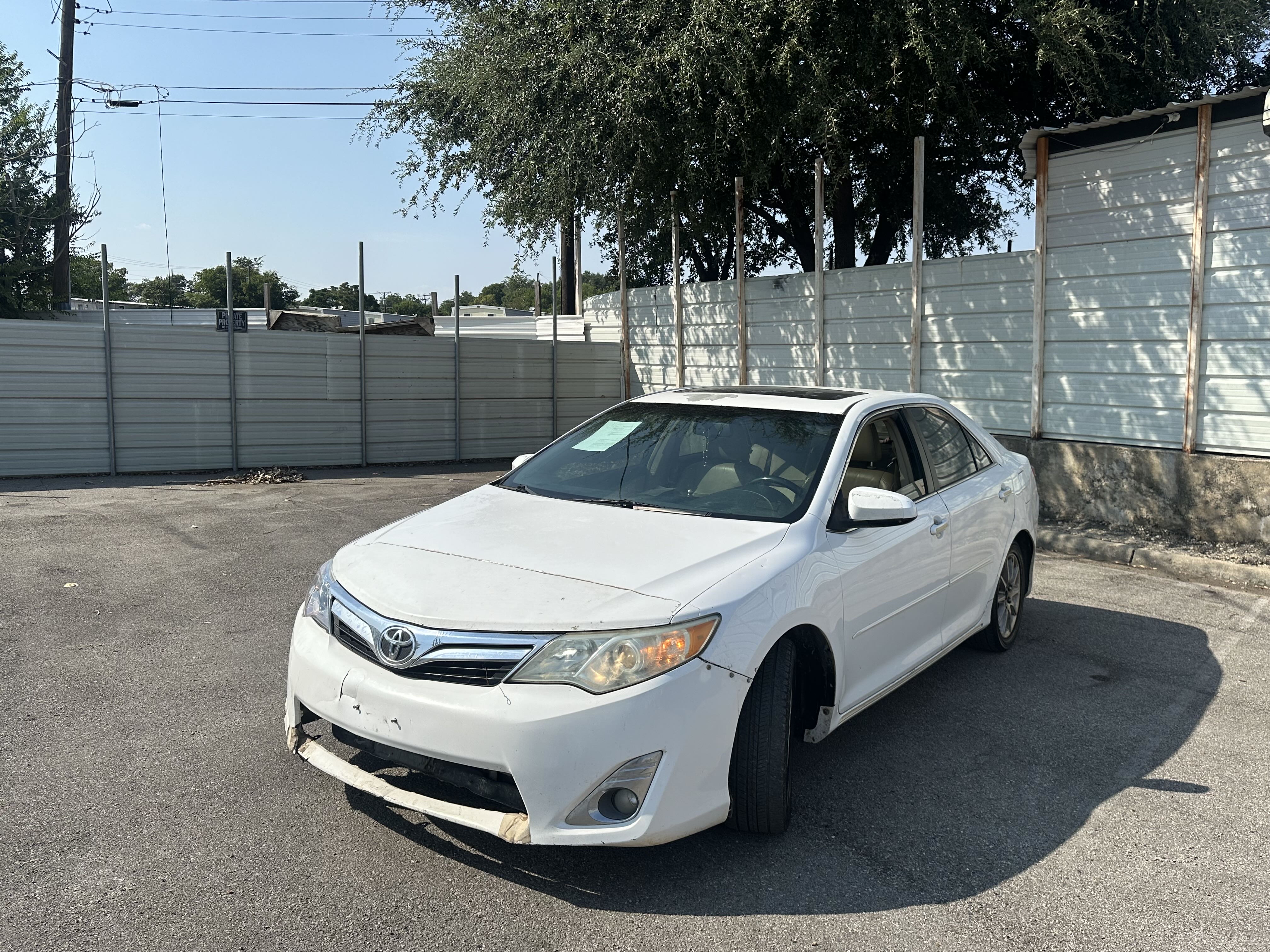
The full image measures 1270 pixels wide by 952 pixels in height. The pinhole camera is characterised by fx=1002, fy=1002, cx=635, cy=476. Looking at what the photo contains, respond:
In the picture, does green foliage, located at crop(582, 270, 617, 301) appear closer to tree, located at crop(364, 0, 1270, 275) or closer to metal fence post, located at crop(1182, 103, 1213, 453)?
tree, located at crop(364, 0, 1270, 275)

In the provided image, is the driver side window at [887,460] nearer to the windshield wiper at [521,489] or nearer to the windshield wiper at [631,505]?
the windshield wiper at [631,505]

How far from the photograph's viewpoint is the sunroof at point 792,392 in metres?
4.87

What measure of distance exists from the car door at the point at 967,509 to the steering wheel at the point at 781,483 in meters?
1.04

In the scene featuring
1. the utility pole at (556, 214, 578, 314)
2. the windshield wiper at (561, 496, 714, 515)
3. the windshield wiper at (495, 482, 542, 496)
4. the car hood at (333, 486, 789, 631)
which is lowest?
the car hood at (333, 486, 789, 631)

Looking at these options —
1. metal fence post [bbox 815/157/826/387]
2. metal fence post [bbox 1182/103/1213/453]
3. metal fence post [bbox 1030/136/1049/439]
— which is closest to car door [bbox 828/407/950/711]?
metal fence post [bbox 1182/103/1213/453]

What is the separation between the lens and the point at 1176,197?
868cm

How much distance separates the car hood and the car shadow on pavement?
2.75 ft

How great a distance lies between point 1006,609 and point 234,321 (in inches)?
479

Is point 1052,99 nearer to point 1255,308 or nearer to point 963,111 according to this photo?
point 963,111

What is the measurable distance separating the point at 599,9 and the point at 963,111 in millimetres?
4225

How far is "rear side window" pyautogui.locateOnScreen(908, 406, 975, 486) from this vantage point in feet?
16.3

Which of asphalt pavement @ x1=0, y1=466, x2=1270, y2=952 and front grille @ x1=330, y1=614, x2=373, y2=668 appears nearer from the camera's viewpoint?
asphalt pavement @ x1=0, y1=466, x2=1270, y2=952

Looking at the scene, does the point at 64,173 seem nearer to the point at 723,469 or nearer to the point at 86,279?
the point at 723,469

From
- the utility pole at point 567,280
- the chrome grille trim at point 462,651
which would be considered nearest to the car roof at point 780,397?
the chrome grille trim at point 462,651
